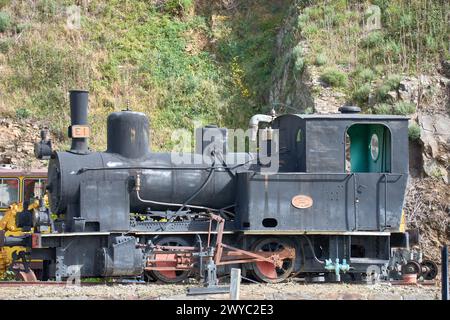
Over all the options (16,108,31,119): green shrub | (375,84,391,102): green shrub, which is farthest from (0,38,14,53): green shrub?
(375,84,391,102): green shrub

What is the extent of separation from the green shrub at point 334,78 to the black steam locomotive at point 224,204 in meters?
8.91

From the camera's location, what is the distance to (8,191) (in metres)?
20.4

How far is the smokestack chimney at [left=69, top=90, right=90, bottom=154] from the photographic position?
16.6 meters

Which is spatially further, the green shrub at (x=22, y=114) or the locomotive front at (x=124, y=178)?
the green shrub at (x=22, y=114)

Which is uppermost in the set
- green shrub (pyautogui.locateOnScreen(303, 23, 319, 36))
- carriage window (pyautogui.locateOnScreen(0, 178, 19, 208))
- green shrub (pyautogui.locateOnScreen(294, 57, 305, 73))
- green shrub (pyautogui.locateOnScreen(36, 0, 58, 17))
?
green shrub (pyautogui.locateOnScreen(36, 0, 58, 17))

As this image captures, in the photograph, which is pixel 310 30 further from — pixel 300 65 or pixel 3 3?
pixel 3 3

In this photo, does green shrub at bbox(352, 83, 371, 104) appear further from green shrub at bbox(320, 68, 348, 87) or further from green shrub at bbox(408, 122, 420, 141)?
green shrub at bbox(408, 122, 420, 141)

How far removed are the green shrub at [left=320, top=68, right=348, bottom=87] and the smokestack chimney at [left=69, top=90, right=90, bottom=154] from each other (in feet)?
34.9

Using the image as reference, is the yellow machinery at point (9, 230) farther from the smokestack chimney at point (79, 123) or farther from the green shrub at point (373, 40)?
the green shrub at point (373, 40)

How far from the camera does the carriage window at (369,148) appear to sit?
55.8ft

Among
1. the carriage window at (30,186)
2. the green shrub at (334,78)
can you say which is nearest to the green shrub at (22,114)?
the carriage window at (30,186)

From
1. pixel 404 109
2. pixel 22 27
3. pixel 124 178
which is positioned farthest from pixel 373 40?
pixel 124 178
